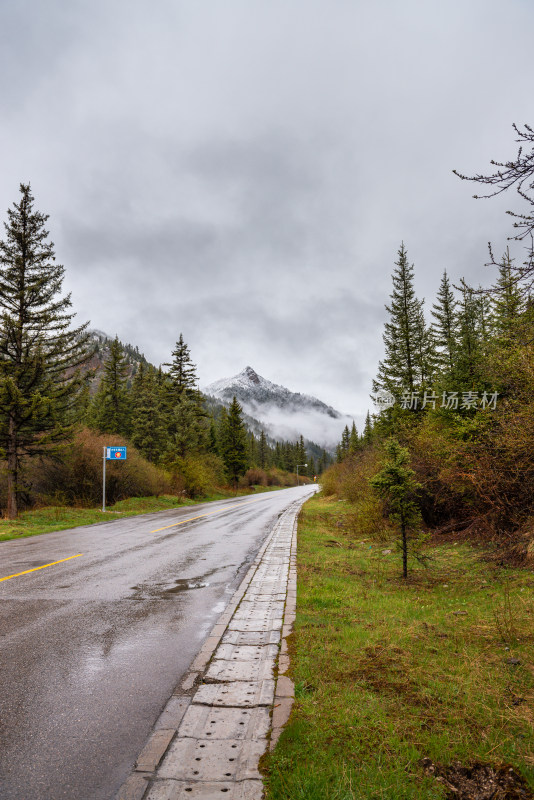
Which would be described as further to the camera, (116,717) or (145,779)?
(116,717)

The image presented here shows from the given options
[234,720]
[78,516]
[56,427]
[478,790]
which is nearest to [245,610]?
[234,720]

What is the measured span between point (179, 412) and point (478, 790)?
43.6 m

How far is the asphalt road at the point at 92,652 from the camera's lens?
3.12m

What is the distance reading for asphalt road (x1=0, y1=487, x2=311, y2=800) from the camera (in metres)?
3.12

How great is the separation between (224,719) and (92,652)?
234 cm

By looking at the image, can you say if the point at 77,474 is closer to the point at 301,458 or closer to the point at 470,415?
the point at 470,415

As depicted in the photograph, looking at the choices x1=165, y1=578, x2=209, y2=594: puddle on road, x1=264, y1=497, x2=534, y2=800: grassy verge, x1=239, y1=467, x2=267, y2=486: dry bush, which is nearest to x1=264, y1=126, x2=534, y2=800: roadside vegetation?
x1=264, y1=497, x2=534, y2=800: grassy verge

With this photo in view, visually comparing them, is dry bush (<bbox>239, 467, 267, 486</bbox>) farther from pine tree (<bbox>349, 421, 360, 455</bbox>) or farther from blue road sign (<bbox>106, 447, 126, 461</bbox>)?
blue road sign (<bbox>106, 447, 126, 461</bbox>)

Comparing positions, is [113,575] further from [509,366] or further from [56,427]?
[56,427]

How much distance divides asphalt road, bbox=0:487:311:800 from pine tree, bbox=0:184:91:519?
11702 millimetres

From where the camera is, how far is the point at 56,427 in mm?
22953

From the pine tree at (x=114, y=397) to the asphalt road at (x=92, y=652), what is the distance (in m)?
39.5

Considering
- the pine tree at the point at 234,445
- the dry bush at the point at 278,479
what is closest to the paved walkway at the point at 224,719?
the pine tree at the point at 234,445

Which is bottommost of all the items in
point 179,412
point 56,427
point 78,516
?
point 78,516
